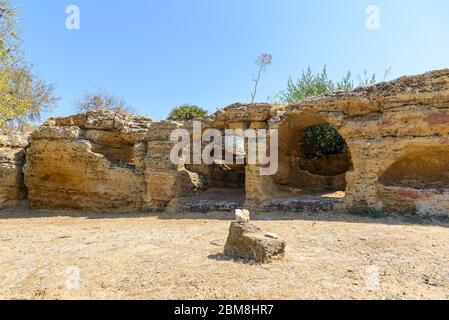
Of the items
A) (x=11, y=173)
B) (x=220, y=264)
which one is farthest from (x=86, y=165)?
(x=220, y=264)

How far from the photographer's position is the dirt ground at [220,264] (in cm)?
357

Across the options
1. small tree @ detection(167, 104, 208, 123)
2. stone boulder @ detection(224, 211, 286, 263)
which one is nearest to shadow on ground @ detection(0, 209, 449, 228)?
stone boulder @ detection(224, 211, 286, 263)

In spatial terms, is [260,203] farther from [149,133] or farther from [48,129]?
[48,129]

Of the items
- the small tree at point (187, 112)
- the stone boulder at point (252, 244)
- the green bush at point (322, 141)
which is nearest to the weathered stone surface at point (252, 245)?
the stone boulder at point (252, 244)

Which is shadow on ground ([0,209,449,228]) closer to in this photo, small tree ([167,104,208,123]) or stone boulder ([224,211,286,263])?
stone boulder ([224,211,286,263])

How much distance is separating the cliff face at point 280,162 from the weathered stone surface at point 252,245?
14.4 ft

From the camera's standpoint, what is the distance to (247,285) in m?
3.63

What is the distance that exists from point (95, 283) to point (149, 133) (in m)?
7.61

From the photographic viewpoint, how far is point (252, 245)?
177 inches

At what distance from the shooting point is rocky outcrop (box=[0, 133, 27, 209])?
38.1ft

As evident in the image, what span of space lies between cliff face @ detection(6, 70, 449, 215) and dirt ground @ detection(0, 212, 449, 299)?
168 centimetres

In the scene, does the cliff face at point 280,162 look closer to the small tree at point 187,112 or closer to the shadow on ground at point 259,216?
the shadow on ground at point 259,216

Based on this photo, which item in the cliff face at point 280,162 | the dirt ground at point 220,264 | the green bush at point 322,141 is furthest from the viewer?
the green bush at point 322,141

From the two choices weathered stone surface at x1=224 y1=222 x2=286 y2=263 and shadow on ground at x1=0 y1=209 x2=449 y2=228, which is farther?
shadow on ground at x1=0 y1=209 x2=449 y2=228
